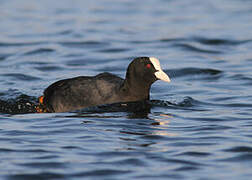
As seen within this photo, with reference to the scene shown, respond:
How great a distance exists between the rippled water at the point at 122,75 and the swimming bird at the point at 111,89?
0.61 feet

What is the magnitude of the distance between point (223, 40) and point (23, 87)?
6.67 meters

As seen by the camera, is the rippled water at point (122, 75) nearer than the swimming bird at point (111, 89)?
Yes

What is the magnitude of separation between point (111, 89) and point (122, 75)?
11.7 ft

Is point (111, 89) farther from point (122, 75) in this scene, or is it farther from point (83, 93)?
point (122, 75)

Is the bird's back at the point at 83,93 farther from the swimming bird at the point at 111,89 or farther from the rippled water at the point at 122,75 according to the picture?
the rippled water at the point at 122,75

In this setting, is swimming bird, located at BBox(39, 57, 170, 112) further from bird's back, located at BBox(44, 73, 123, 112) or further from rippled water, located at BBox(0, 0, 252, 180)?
rippled water, located at BBox(0, 0, 252, 180)

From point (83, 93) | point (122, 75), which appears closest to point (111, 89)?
point (83, 93)

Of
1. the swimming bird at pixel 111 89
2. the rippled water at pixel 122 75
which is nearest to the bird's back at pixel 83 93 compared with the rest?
the swimming bird at pixel 111 89

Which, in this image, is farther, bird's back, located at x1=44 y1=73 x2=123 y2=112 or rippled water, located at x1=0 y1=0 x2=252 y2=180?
bird's back, located at x1=44 y1=73 x2=123 y2=112

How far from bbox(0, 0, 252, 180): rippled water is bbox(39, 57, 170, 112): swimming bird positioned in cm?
19

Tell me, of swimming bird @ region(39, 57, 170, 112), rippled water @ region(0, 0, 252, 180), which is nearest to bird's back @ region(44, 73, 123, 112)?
swimming bird @ region(39, 57, 170, 112)

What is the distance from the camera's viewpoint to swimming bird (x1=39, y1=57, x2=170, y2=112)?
367 inches

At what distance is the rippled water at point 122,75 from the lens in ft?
21.6

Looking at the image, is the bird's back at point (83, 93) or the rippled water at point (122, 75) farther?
the bird's back at point (83, 93)
